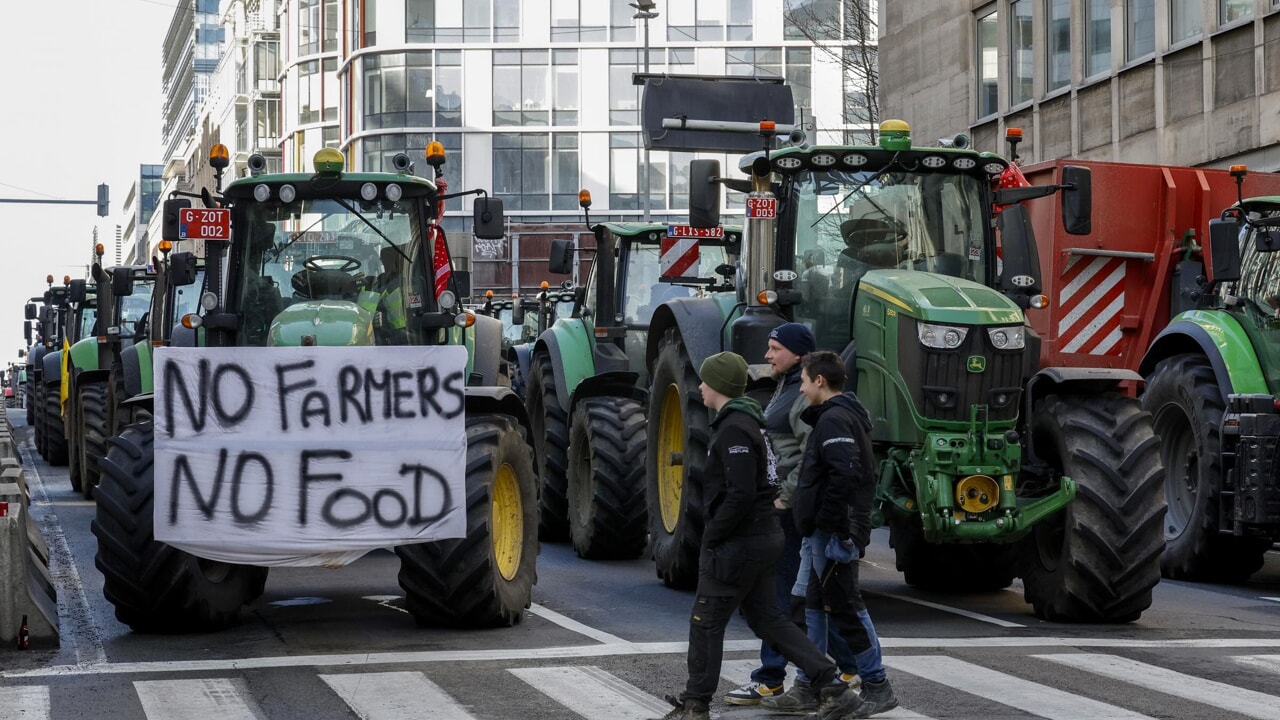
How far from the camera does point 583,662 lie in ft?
32.4

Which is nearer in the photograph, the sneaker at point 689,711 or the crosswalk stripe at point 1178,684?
the sneaker at point 689,711

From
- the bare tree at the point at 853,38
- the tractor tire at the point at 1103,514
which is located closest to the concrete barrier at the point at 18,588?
the tractor tire at the point at 1103,514

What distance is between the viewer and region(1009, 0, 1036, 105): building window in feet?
107

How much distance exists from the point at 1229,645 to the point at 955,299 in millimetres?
2559

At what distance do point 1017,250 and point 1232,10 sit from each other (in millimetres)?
15266

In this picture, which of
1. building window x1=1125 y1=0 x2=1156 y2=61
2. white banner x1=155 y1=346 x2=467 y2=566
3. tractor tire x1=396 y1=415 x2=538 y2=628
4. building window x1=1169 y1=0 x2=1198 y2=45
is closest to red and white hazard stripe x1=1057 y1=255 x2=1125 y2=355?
tractor tire x1=396 y1=415 x2=538 y2=628

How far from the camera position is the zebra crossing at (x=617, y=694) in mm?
8391

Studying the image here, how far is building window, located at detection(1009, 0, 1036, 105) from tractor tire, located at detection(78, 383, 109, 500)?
17.3 metres

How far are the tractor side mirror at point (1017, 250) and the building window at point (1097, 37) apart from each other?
18.4m

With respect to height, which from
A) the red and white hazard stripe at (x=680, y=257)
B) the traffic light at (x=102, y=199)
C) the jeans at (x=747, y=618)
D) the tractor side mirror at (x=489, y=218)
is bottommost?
the jeans at (x=747, y=618)

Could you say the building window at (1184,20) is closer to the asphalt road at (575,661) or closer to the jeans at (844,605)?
the asphalt road at (575,661)

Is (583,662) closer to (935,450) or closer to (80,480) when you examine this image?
(935,450)

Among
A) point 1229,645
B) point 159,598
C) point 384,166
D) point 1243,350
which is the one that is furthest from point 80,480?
point 384,166

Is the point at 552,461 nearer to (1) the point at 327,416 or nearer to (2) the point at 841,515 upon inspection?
(1) the point at 327,416
